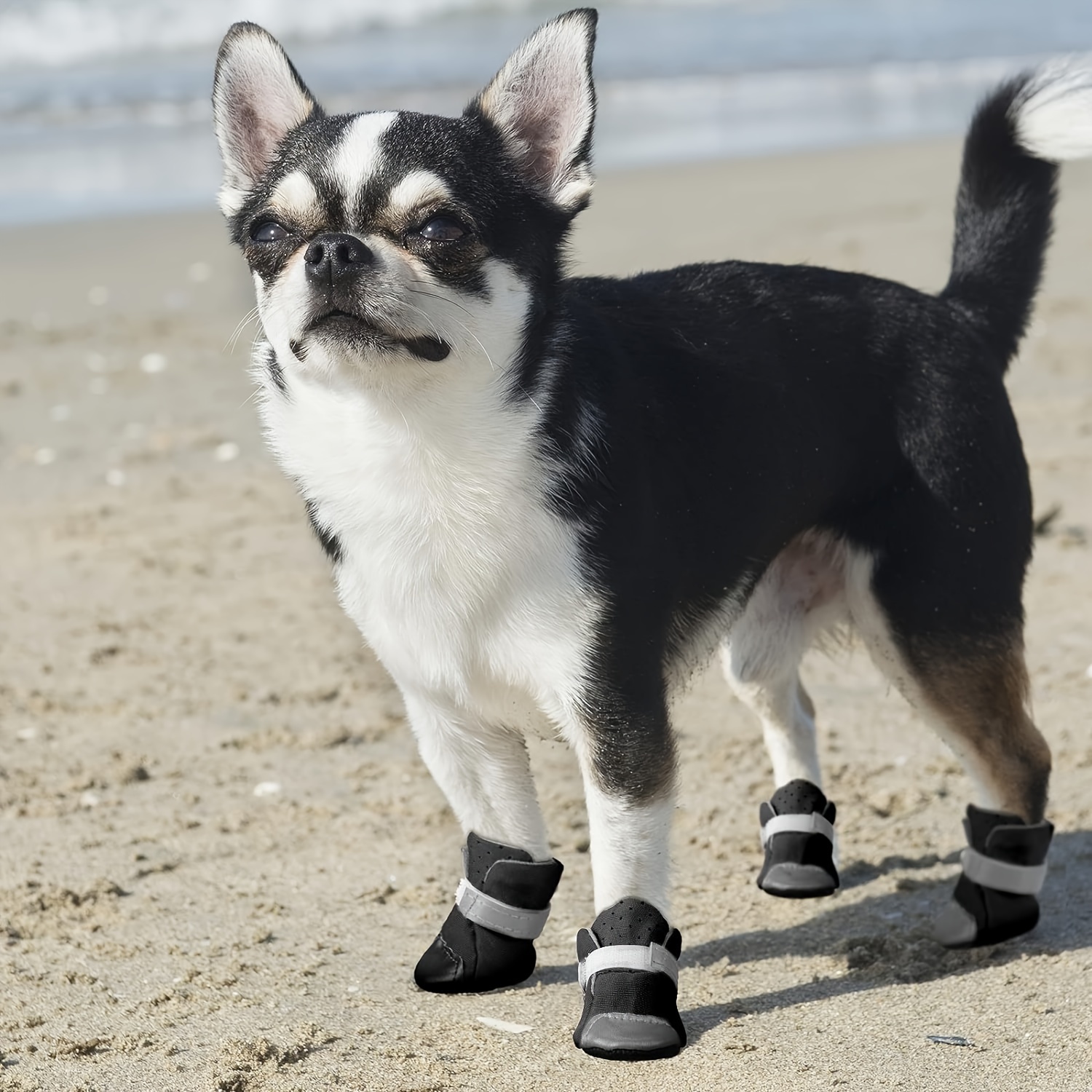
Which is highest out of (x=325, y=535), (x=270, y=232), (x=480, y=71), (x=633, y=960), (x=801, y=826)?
(x=270, y=232)

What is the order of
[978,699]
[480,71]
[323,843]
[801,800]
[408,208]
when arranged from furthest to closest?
[480,71], [323,843], [801,800], [978,699], [408,208]

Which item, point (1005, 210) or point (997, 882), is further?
point (1005, 210)

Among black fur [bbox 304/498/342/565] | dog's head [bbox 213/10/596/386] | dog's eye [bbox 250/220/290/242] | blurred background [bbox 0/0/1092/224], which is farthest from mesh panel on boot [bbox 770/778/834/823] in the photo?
blurred background [bbox 0/0/1092/224]

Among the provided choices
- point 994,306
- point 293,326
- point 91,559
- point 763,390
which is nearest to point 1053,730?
point 994,306

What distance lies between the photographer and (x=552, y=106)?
3338mm

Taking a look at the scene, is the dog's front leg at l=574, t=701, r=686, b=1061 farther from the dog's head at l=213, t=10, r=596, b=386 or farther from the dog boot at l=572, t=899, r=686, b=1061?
the dog's head at l=213, t=10, r=596, b=386

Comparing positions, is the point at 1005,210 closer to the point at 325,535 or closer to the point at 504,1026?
the point at 325,535

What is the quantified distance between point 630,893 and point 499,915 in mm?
402

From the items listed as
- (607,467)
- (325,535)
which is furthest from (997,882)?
(325,535)

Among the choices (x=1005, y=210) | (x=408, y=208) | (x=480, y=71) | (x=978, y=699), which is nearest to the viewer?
(x=408, y=208)

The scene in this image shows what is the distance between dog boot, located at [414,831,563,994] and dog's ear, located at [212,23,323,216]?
1510 millimetres

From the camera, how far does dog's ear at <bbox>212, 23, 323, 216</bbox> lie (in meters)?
3.37

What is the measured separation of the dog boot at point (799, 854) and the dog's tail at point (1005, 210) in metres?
1.19

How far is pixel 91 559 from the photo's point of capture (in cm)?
654
